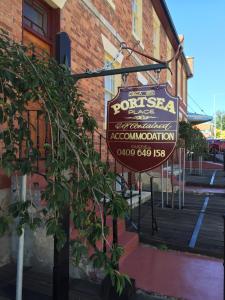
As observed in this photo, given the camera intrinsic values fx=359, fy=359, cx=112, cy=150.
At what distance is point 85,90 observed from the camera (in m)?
7.26

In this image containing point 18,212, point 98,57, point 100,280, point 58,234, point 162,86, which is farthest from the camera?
point 98,57

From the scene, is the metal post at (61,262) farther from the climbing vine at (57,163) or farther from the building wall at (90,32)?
the building wall at (90,32)

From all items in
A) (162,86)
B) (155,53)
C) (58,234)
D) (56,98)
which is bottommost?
(58,234)

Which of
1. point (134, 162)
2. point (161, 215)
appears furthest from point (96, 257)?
point (161, 215)

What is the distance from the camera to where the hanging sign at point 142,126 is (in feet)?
11.8

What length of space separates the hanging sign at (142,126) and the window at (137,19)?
26.0ft

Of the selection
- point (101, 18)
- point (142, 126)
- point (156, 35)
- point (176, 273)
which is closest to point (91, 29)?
point (101, 18)

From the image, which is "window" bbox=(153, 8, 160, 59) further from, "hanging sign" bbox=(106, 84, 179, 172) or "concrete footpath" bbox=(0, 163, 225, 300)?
"hanging sign" bbox=(106, 84, 179, 172)

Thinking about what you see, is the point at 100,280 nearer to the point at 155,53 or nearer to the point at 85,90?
the point at 85,90

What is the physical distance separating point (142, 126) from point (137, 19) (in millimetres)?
8868

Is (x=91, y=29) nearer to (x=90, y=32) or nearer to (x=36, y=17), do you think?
(x=90, y=32)

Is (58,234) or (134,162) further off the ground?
(134,162)

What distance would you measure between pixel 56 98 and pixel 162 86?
1783mm

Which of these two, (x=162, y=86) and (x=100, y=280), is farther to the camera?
(x=100, y=280)
